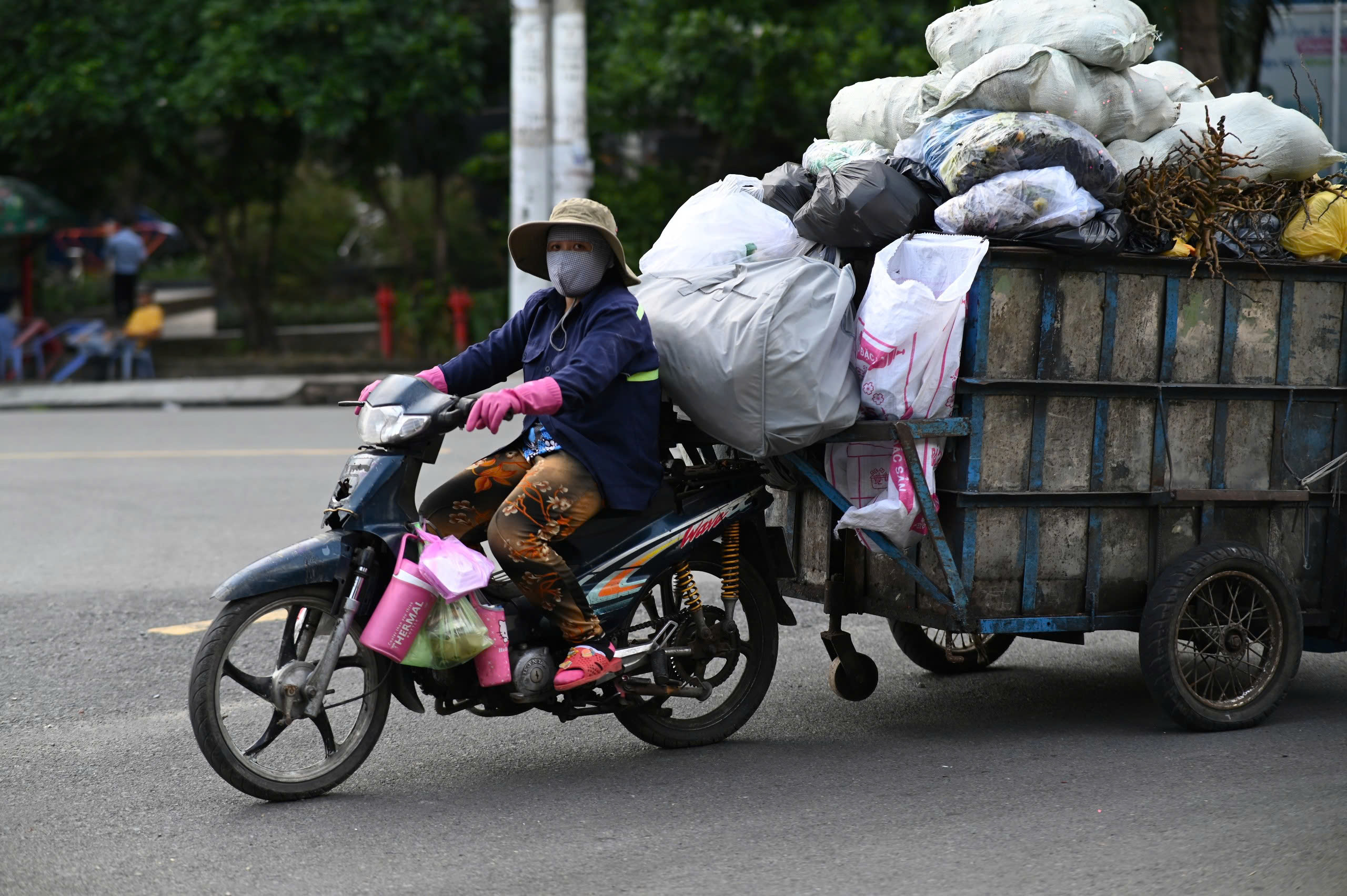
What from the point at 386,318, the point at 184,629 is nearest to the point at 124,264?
the point at 386,318

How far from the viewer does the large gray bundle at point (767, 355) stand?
4.29 metres

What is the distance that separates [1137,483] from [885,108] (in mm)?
1613

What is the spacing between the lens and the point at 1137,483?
466 centimetres

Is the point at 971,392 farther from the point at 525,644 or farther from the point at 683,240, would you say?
the point at 525,644

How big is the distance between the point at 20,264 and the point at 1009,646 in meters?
17.3

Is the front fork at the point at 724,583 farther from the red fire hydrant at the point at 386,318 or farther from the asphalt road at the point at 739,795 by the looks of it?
the red fire hydrant at the point at 386,318

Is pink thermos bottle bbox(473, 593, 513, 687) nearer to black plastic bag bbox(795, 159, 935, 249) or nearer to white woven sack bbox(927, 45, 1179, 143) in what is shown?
black plastic bag bbox(795, 159, 935, 249)

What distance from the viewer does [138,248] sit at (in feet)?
65.4

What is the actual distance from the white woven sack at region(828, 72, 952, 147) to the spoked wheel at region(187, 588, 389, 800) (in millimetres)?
2579

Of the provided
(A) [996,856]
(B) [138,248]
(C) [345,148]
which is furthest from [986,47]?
(B) [138,248]

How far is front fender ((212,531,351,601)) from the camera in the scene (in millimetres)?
3912

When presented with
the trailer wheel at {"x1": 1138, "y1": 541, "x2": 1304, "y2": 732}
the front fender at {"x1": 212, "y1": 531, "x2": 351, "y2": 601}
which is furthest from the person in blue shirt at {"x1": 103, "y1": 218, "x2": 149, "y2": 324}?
the trailer wheel at {"x1": 1138, "y1": 541, "x2": 1304, "y2": 732}

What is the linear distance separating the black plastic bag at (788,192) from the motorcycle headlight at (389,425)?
1.56 meters

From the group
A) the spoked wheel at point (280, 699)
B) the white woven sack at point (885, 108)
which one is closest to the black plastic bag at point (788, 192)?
the white woven sack at point (885, 108)
